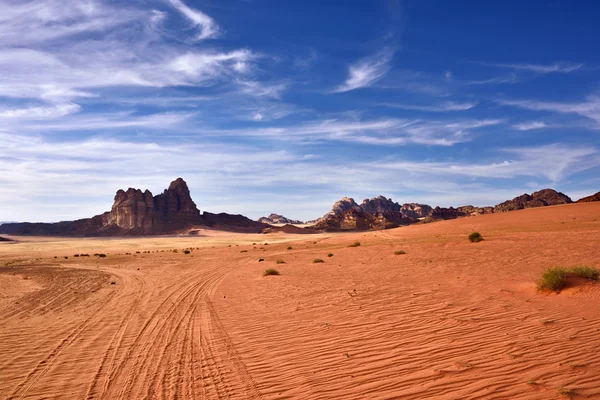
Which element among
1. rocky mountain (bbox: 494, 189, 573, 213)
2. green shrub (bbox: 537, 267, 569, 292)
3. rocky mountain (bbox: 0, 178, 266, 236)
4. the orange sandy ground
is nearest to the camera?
the orange sandy ground

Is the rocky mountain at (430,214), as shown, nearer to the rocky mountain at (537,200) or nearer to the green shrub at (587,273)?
the rocky mountain at (537,200)

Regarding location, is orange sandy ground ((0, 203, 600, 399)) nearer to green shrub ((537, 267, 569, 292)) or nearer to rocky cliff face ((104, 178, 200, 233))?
green shrub ((537, 267, 569, 292))

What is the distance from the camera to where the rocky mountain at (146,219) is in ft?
394

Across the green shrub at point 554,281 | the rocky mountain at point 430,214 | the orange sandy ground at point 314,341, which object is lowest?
the orange sandy ground at point 314,341

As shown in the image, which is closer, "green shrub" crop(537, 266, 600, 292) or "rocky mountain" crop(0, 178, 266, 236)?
"green shrub" crop(537, 266, 600, 292)

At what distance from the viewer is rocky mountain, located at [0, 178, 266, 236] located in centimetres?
12012

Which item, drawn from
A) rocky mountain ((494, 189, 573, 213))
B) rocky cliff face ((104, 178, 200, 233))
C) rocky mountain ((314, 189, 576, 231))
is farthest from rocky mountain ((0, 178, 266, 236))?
rocky mountain ((494, 189, 573, 213))

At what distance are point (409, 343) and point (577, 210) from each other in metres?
48.7

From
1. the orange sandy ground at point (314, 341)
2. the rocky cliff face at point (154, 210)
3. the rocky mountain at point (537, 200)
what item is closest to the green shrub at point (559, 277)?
the orange sandy ground at point (314, 341)

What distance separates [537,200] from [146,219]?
369 feet

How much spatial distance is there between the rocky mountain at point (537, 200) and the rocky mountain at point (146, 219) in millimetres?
75821

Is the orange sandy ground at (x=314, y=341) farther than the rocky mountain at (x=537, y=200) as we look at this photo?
No

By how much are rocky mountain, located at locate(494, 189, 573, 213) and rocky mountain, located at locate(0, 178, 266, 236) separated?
2985 inches

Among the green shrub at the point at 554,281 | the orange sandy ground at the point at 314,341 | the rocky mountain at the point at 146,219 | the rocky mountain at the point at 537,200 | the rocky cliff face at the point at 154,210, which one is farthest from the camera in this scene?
the rocky cliff face at the point at 154,210
